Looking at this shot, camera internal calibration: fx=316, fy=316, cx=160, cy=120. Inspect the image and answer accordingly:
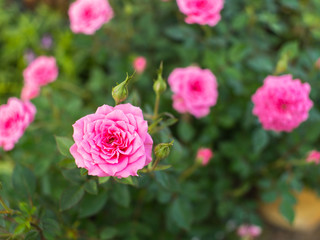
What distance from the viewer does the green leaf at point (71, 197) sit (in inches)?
30.2

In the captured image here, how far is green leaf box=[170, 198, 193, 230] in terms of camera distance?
99 cm

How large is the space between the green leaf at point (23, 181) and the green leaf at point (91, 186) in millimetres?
183

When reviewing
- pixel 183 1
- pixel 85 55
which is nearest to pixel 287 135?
pixel 183 1

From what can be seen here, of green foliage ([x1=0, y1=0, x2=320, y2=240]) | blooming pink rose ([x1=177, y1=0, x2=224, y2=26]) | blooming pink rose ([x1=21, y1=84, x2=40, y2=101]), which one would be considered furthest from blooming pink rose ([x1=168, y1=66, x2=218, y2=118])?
blooming pink rose ([x1=21, y1=84, x2=40, y2=101])

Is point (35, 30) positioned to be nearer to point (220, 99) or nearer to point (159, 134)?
point (220, 99)

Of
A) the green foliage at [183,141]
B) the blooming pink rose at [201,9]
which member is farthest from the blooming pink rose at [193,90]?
the blooming pink rose at [201,9]

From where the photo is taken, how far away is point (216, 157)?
4.44ft

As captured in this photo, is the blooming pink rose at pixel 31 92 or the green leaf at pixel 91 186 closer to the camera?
the green leaf at pixel 91 186

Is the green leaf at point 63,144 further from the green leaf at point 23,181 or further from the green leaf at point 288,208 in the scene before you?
the green leaf at point 288,208

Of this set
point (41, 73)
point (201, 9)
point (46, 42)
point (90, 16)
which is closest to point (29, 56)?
point (46, 42)

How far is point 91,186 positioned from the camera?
76cm

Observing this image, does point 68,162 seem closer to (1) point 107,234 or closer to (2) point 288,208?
(1) point 107,234

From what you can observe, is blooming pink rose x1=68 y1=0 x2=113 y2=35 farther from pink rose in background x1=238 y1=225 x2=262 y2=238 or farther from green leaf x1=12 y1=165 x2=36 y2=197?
pink rose in background x1=238 y1=225 x2=262 y2=238

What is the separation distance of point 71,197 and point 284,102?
25.7 inches
